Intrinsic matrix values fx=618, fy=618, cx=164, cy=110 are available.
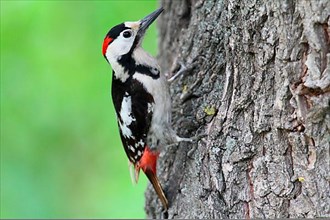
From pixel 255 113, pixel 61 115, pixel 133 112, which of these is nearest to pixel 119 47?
pixel 133 112

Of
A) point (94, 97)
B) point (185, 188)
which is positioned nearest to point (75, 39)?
point (94, 97)

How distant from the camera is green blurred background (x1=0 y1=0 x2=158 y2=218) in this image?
4547 mm

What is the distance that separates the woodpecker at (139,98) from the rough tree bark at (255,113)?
0.11 metres

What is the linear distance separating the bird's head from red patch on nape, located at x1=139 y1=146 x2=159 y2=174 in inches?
20.4

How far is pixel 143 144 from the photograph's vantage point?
3221mm

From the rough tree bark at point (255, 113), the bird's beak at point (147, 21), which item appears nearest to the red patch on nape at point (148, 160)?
the rough tree bark at point (255, 113)

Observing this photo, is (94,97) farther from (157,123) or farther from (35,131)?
(157,123)

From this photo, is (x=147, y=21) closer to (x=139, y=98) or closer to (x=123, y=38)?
(x=123, y=38)

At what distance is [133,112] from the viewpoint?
3176mm

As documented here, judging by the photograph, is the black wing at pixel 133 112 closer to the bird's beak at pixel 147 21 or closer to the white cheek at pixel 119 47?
the white cheek at pixel 119 47

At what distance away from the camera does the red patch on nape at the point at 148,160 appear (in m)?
3.18

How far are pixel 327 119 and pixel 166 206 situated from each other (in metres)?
1.15

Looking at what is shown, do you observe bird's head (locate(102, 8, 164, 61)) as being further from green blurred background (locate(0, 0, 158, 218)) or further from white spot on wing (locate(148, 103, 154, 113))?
green blurred background (locate(0, 0, 158, 218))

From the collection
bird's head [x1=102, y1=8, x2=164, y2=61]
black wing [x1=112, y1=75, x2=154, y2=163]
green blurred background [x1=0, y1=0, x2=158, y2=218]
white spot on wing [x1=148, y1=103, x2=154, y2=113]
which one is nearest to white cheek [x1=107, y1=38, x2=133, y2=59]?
bird's head [x1=102, y1=8, x2=164, y2=61]
